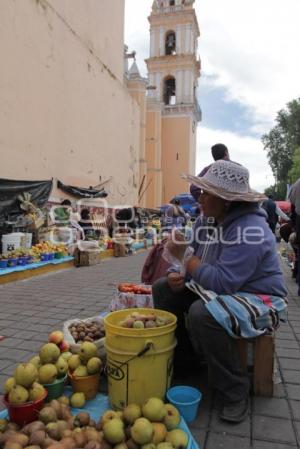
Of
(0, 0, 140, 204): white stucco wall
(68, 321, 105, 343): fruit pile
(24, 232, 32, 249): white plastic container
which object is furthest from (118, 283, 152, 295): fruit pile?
(0, 0, 140, 204): white stucco wall

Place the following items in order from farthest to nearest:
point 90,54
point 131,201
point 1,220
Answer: point 131,201
point 90,54
point 1,220

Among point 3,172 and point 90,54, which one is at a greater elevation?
point 90,54

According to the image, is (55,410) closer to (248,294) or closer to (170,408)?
(170,408)

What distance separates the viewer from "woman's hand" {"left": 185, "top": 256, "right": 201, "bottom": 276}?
263 cm

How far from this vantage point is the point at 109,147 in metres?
18.1

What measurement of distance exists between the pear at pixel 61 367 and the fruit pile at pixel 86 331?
0.44 meters

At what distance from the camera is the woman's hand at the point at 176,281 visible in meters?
2.79

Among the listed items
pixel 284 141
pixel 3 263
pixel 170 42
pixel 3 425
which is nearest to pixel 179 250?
pixel 3 425

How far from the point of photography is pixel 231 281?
2508mm

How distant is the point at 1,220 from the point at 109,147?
31.5ft

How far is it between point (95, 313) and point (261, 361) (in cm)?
287

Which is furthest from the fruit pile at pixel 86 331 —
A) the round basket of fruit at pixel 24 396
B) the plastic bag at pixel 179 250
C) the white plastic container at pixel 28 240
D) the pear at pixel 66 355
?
the white plastic container at pixel 28 240

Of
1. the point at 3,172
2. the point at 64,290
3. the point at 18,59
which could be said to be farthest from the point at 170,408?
the point at 18,59

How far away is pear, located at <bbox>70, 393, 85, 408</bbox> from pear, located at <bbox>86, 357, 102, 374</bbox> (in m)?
0.18
